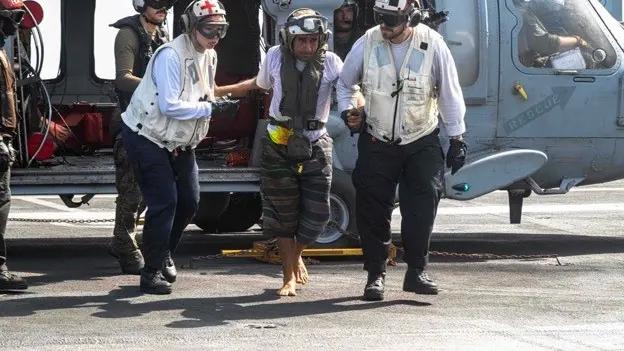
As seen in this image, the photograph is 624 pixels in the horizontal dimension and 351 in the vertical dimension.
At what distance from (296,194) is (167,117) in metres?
0.99

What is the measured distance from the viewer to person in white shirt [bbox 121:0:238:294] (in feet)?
32.7

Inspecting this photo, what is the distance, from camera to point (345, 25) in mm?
12438

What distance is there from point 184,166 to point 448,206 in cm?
775

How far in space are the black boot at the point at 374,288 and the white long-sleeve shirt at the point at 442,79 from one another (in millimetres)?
1037

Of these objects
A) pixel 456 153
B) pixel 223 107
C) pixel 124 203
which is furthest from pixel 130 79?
pixel 456 153

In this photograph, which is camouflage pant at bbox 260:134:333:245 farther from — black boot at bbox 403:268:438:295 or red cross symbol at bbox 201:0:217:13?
red cross symbol at bbox 201:0:217:13

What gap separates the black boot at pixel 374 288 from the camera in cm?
997

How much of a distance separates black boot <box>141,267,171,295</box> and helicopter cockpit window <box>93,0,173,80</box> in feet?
15.0

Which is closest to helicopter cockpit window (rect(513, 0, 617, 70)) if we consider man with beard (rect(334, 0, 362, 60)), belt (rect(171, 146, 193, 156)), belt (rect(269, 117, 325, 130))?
man with beard (rect(334, 0, 362, 60))

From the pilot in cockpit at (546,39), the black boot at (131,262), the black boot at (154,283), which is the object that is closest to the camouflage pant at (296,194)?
the black boot at (154,283)

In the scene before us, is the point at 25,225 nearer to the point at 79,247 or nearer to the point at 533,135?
the point at 79,247

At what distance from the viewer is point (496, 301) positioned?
9984 mm

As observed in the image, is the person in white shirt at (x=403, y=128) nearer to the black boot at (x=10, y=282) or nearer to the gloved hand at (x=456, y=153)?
the gloved hand at (x=456, y=153)

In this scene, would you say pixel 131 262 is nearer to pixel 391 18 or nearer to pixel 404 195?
pixel 404 195
